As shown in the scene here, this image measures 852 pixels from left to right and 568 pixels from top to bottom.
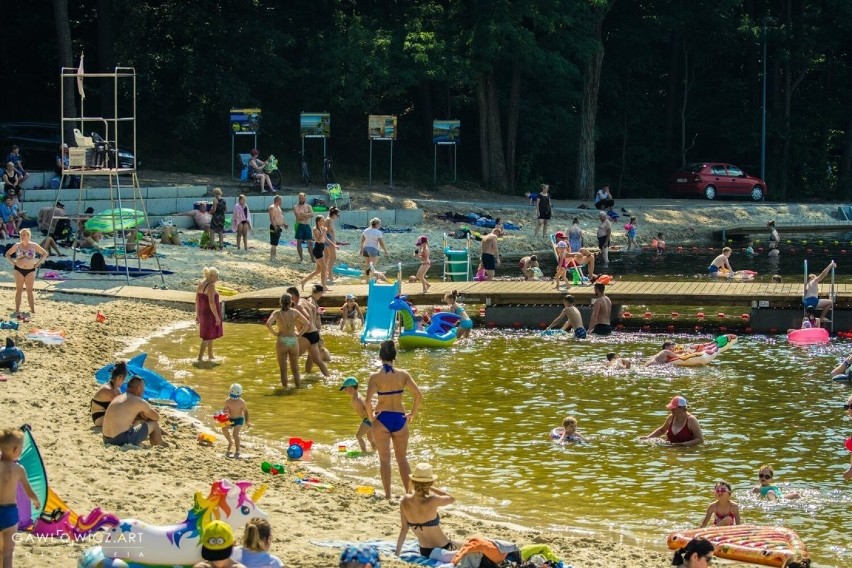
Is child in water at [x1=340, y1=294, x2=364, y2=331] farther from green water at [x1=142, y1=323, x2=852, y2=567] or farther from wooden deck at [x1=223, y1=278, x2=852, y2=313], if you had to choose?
wooden deck at [x1=223, y1=278, x2=852, y2=313]

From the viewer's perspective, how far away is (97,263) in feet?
89.3

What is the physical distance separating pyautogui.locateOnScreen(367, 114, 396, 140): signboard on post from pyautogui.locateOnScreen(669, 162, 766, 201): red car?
1280 cm

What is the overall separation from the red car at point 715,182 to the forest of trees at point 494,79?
2.18m

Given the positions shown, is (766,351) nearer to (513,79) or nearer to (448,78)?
(448,78)

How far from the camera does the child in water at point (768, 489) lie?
14.2 metres

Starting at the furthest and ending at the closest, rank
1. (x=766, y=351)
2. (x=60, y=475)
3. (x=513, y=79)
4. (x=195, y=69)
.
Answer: (x=513, y=79)
(x=195, y=69)
(x=766, y=351)
(x=60, y=475)

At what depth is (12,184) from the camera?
32031 mm

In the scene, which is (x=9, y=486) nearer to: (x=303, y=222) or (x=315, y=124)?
(x=303, y=222)

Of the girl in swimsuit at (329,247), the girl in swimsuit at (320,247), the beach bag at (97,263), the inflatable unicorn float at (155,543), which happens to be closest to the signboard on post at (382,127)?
the girl in swimsuit at (329,247)

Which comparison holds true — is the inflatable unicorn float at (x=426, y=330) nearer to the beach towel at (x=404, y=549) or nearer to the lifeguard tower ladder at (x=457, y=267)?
the lifeguard tower ladder at (x=457, y=267)

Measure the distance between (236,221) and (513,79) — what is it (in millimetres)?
18010

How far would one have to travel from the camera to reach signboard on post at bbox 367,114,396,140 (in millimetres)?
42594

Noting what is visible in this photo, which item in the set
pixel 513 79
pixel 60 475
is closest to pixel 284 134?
pixel 513 79

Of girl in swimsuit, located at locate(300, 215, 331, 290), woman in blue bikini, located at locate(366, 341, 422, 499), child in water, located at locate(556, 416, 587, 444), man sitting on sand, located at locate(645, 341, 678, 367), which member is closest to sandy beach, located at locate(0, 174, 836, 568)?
woman in blue bikini, located at locate(366, 341, 422, 499)
